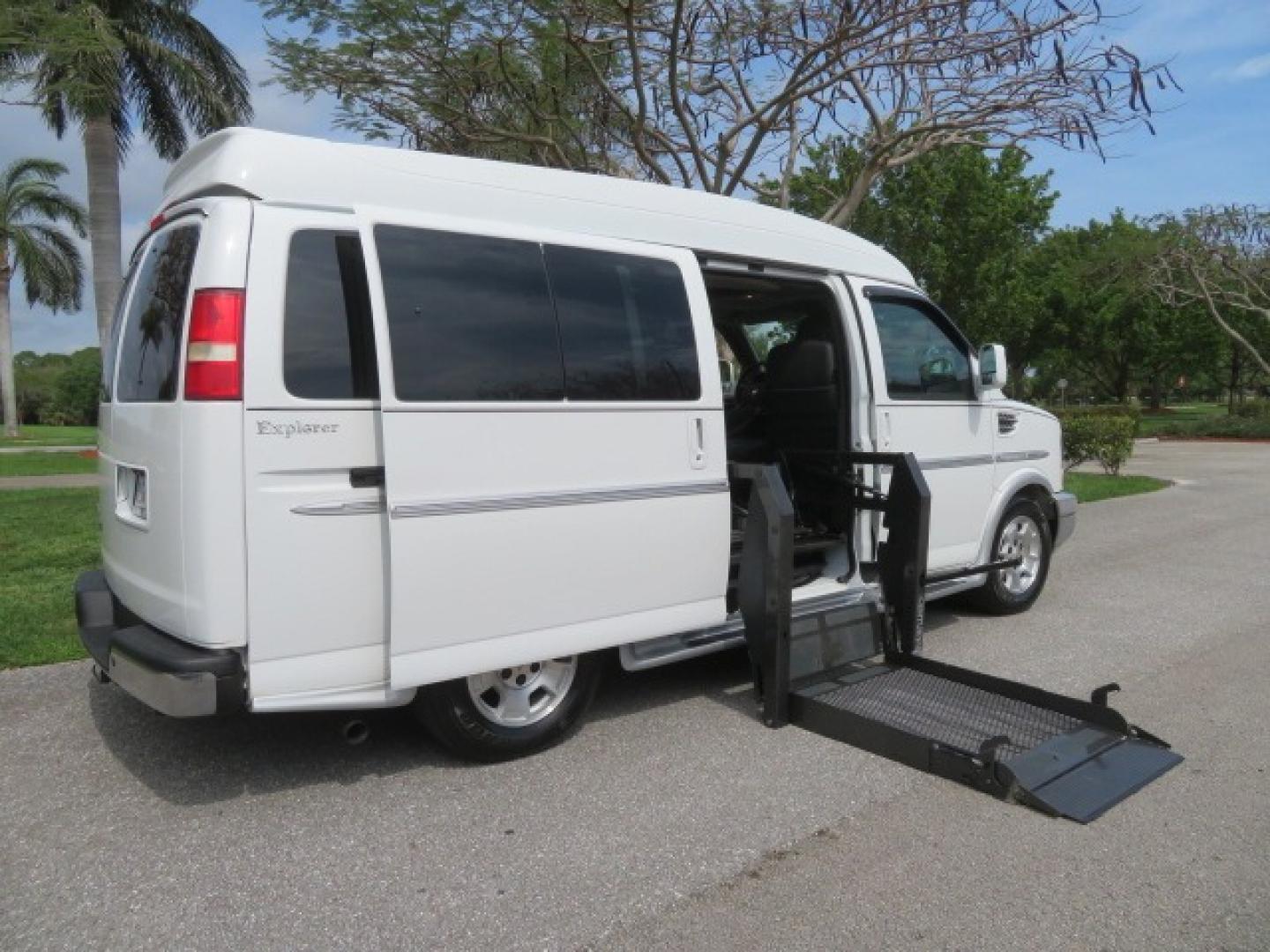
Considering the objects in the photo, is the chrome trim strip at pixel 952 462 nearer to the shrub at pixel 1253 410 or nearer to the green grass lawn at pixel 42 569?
the green grass lawn at pixel 42 569

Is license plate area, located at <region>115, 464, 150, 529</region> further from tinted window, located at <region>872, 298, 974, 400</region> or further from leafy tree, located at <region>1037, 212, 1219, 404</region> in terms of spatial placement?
leafy tree, located at <region>1037, 212, 1219, 404</region>

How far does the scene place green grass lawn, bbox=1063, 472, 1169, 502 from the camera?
47.2 ft

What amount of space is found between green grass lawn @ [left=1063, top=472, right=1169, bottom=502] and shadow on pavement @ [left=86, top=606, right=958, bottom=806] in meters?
10.8

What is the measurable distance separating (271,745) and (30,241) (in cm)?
3981

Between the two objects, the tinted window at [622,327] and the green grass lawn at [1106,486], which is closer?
the tinted window at [622,327]

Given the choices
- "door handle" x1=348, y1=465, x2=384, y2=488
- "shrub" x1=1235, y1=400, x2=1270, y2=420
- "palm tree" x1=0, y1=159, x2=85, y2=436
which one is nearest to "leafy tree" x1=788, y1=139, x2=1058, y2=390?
"shrub" x1=1235, y1=400, x2=1270, y2=420

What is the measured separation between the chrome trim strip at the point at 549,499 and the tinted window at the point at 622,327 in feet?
1.36

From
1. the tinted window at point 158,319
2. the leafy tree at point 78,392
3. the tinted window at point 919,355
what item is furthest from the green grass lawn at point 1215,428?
the leafy tree at point 78,392

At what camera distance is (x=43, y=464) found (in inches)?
808

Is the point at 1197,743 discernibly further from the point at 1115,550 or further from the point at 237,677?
the point at 1115,550

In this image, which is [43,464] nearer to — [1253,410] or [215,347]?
[215,347]

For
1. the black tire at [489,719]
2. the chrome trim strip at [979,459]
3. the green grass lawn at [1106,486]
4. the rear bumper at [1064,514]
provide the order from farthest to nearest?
the green grass lawn at [1106,486] → the rear bumper at [1064,514] → the chrome trim strip at [979,459] → the black tire at [489,719]

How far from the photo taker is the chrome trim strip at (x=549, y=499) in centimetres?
371

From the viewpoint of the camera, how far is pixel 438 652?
380cm
